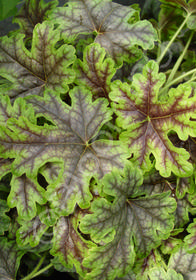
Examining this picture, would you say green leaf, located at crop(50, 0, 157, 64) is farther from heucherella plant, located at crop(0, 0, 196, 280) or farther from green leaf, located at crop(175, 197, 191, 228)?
green leaf, located at crop(175, 197, 191, 228)

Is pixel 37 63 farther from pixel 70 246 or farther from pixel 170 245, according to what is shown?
pixel 170 245

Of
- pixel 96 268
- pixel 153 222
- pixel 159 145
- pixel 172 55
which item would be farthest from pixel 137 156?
pixel 172 55

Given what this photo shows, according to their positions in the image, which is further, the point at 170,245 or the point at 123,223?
the point at 170,245

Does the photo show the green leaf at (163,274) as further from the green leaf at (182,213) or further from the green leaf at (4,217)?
the green leaf at (4,217)

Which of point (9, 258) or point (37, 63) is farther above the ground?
point (37, 63)

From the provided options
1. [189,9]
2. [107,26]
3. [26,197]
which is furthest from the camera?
[189,9]

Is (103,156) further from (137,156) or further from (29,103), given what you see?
(29,103)

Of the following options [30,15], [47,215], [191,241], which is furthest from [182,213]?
[30,15]
